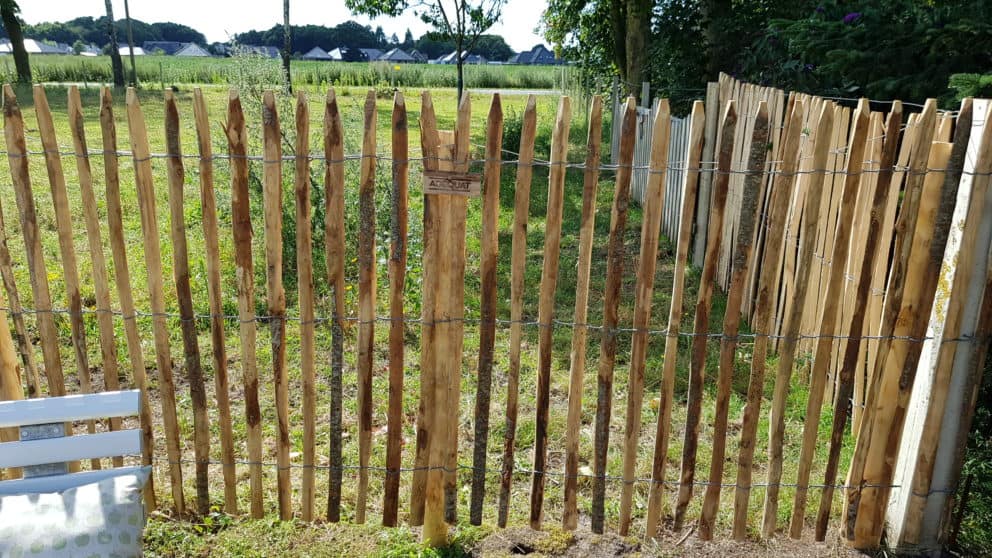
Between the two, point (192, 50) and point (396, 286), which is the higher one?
point (192, 50)

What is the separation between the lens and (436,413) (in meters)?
2.89


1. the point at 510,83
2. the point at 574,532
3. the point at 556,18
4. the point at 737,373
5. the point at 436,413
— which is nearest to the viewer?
the point at 436,413

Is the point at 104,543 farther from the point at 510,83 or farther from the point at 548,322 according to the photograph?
the point at 510,83

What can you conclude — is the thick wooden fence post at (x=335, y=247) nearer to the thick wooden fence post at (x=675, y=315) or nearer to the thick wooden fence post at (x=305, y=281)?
the thick wooden fence post at (x=305, y=281)

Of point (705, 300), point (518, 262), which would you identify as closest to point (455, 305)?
point (518, 262)

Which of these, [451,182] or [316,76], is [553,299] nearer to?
[451,182]

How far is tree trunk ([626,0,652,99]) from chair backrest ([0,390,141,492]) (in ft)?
34.2

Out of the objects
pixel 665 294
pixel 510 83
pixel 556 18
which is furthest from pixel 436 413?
pixel 510 83

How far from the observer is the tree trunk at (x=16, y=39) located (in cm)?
2084

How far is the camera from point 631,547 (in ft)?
9.97

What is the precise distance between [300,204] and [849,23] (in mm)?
4013

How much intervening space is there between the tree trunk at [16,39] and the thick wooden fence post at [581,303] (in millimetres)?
23345

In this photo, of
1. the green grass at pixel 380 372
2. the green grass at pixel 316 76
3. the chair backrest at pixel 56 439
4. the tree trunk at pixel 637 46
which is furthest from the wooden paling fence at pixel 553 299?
the green grass at pixel 316 76

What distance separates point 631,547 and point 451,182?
5.40 feet
